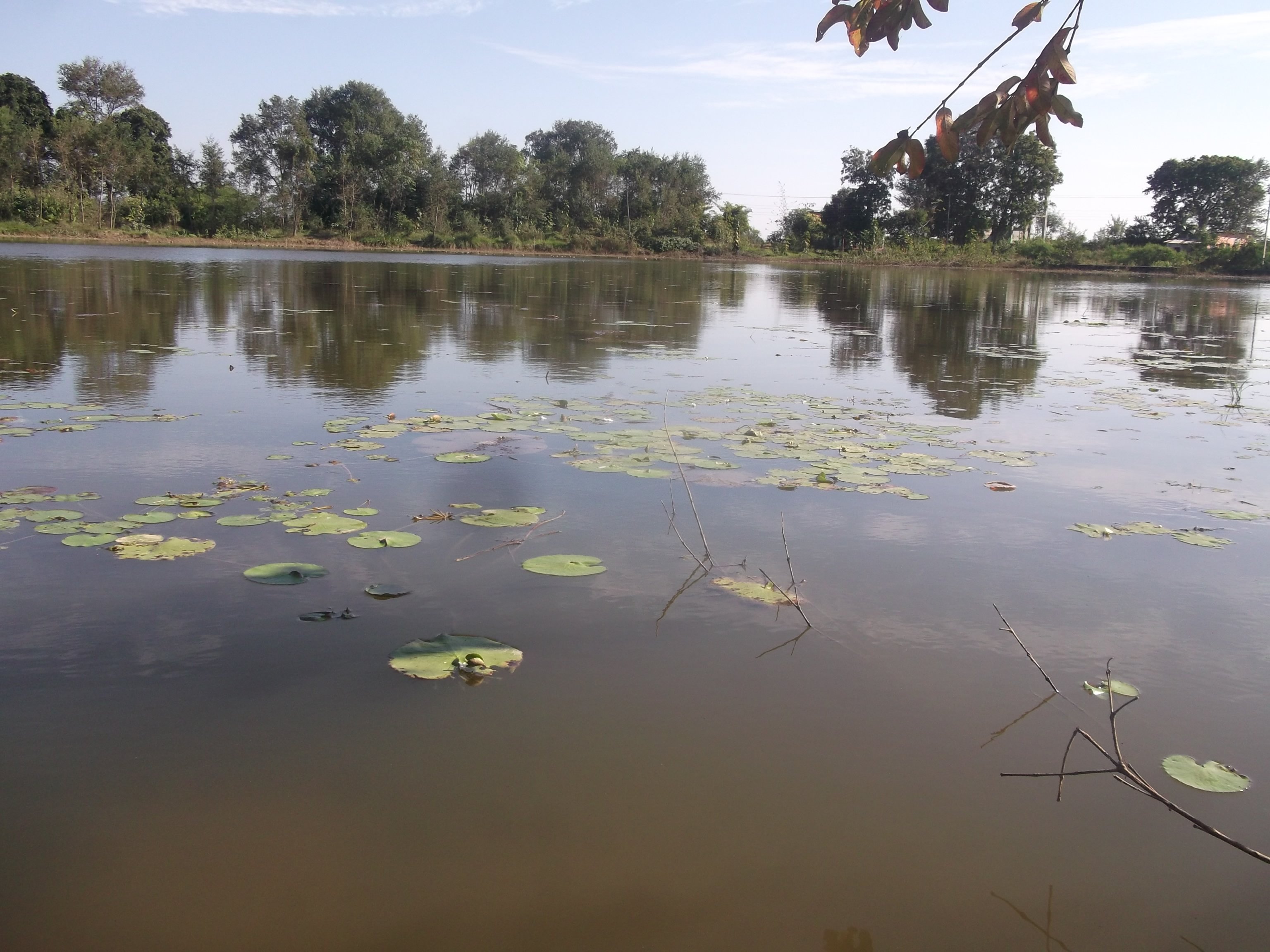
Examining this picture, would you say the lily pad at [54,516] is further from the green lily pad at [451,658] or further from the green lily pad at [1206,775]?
the green lily pad at [1206,775]

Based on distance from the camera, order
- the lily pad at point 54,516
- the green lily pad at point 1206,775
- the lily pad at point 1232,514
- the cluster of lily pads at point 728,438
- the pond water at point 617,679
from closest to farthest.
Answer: the pond water at point 617,679 → the green lily pad at point 1206,775 → the lily pad at point 54,516 → the lily pad at point 1232,514 → the cluster of lily pads at point 728,438

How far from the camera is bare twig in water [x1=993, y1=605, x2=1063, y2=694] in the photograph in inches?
82.2

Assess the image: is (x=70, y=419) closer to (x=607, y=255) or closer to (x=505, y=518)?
(x=505, y=518)

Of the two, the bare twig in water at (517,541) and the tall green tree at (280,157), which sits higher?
the tall green tree at (280,157)

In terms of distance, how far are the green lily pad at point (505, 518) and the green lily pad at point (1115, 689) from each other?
73.8 inches

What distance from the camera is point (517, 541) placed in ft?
10.1

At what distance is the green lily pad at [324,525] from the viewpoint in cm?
304

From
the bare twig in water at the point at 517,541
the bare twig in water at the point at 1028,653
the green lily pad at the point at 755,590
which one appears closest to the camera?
the bare twig in water at the point at 1028,653

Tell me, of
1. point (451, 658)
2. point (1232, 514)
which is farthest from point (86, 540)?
point (1232, 514)

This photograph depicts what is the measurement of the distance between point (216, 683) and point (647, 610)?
1160mm

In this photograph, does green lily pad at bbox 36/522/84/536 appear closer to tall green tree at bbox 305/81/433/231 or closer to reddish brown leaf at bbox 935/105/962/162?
reddish brown leaf at bbox 935/105/962/162

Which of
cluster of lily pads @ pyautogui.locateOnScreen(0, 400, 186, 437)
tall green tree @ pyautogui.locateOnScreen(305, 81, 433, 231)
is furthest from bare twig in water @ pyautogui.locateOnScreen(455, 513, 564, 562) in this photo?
tall green tree @ pyautogui.locateOnScreen(305, 81, 433, 231)

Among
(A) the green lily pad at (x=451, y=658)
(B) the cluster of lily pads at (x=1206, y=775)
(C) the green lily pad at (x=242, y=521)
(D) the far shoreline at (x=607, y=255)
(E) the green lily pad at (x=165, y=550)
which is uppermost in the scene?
(D) the far shoreline at (x=607, y=255)

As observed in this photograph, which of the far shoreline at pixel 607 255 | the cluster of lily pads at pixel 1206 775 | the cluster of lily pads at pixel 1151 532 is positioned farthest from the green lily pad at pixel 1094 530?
the far shoreline at pixel 607 255
